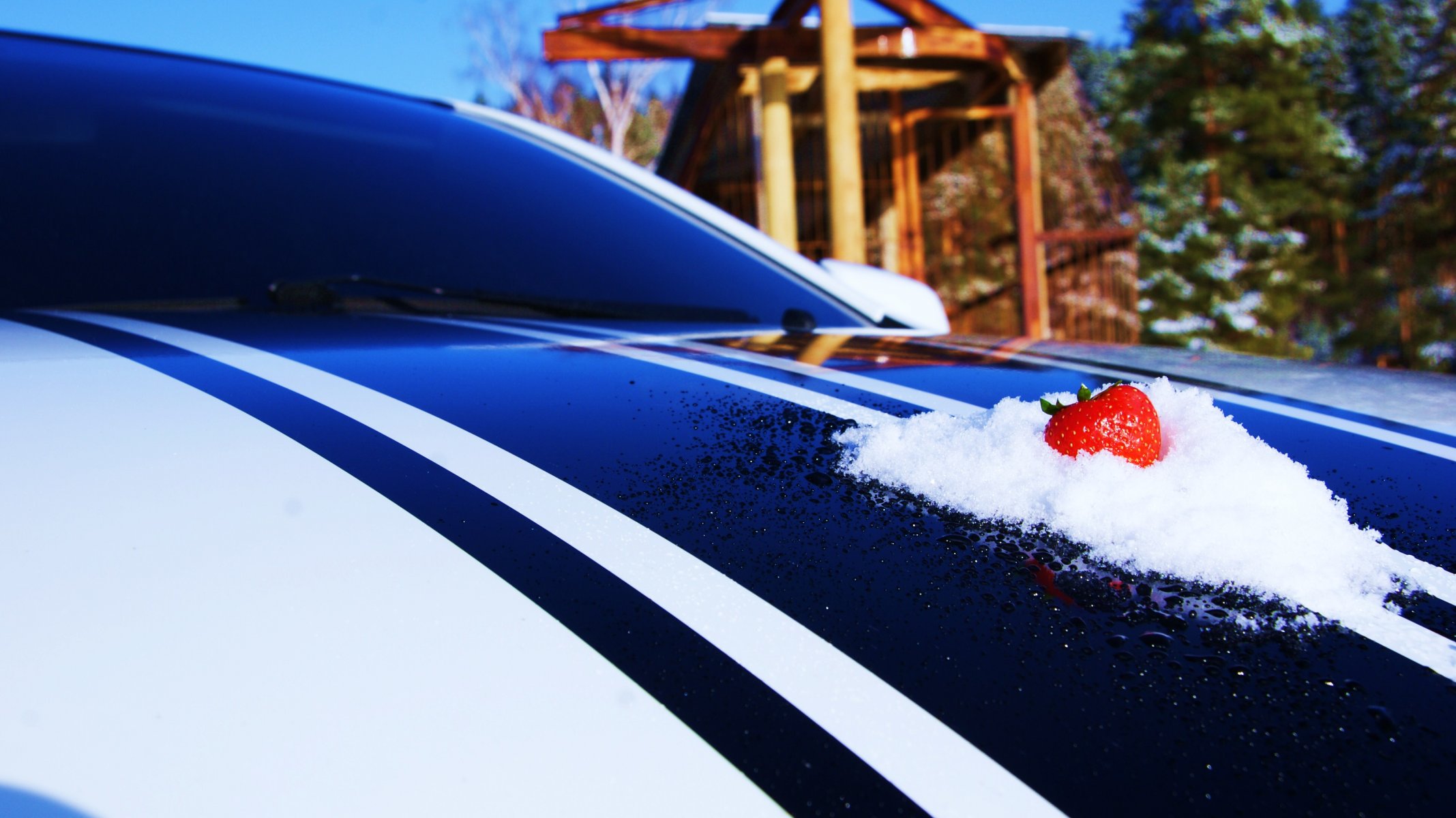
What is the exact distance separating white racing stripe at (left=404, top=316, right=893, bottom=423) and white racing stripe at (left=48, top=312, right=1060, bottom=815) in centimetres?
27

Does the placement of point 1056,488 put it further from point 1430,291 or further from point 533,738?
point 1430,291

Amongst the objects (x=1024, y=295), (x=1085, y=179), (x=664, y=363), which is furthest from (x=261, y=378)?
(x=1085, y=179)

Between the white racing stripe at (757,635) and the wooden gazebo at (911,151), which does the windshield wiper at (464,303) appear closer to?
the white racing stripe at (757,635)

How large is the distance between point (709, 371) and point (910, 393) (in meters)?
0.18

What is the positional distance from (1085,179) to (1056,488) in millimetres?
12307

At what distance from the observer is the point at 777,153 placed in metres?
5.67

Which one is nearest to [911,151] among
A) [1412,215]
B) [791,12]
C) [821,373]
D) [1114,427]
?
[791,12]

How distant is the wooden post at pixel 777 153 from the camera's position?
5668mm

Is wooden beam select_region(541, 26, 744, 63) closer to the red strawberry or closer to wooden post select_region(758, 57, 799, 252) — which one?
wooden post select_region(758, 57, 799, 252)

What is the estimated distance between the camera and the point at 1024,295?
7.05 meters

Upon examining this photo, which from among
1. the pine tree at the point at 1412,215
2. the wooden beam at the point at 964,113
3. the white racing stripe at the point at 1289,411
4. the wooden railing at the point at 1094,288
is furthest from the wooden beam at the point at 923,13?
the pine tree at the point at 1412,215

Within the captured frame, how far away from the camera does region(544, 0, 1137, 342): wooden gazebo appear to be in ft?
18.5

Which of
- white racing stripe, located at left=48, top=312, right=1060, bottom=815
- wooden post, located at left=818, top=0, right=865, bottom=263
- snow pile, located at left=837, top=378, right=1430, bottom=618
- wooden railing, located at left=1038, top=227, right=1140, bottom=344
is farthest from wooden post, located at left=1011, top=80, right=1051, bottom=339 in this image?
white racing stripe, located at left=48, top=312, right=1060, bottom=815

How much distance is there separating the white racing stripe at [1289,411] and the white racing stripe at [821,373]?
25 cm
